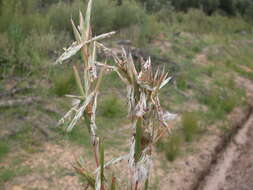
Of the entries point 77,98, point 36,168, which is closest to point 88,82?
point 77,98

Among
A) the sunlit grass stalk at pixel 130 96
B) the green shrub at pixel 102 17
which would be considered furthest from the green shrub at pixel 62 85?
the sunlit grass stalk at pixel 130 96

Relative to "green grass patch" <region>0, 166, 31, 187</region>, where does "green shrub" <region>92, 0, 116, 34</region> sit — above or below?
above

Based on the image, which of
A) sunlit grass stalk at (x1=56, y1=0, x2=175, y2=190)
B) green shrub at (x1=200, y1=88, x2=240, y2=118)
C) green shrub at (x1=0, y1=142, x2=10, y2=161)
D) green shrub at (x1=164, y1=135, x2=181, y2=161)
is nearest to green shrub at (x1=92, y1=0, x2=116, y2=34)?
green shrub at (x1=200, y1=88, x2=240, y2=118)

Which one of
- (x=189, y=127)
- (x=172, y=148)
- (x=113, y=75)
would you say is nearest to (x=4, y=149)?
(x=172, y=148)

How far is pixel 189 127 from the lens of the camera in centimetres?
496

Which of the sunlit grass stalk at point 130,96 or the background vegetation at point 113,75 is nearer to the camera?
the sunlit grass stalk at point 130,96

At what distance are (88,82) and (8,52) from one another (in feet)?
15.6

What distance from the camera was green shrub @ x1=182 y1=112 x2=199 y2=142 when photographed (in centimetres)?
489

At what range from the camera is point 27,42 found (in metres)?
5.98

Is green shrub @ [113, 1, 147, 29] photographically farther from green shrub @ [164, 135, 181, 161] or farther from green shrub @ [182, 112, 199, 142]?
green shrub @ [164, 135, 181, 161]

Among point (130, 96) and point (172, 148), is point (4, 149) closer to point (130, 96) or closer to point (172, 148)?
point (172, 148)

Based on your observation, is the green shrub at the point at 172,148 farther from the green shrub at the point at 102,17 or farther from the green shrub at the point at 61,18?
the green shrub at the point at 102,17

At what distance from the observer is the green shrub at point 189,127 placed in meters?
4.89

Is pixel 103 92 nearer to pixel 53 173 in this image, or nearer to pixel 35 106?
pixel 35 106
